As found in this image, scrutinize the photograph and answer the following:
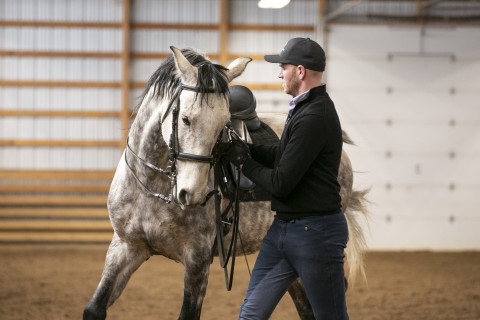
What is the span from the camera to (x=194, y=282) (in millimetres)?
3578

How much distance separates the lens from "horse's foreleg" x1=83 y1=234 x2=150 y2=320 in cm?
361

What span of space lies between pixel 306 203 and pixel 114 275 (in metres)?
Result: 1.53

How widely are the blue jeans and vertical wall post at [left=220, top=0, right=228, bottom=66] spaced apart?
9210 millimetres

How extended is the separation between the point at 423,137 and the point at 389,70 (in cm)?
150

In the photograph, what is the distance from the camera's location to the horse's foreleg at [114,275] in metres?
3.61

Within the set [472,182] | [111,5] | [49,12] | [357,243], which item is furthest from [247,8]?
[357,243]

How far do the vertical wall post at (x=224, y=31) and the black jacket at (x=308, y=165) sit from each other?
9.12m

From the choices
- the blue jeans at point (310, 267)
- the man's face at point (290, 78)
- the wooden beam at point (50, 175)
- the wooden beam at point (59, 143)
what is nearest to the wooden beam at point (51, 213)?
the wooden beam at point (50, 175)

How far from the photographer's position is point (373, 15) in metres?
12.1

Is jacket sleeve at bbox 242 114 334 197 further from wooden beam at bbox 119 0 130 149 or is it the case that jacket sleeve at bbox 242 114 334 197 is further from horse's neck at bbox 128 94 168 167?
wooden beam at bbox 119 0 130 149

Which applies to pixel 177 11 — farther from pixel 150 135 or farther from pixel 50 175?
pixel 150 135

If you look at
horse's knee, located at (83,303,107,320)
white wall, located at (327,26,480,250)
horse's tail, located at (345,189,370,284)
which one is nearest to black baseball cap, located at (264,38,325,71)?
horse's knee, located at (83,303,107,320)

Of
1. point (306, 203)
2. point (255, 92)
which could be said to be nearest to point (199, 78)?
point (306, 203)

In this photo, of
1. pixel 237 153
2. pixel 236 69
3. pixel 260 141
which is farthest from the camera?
pixel 260 141
